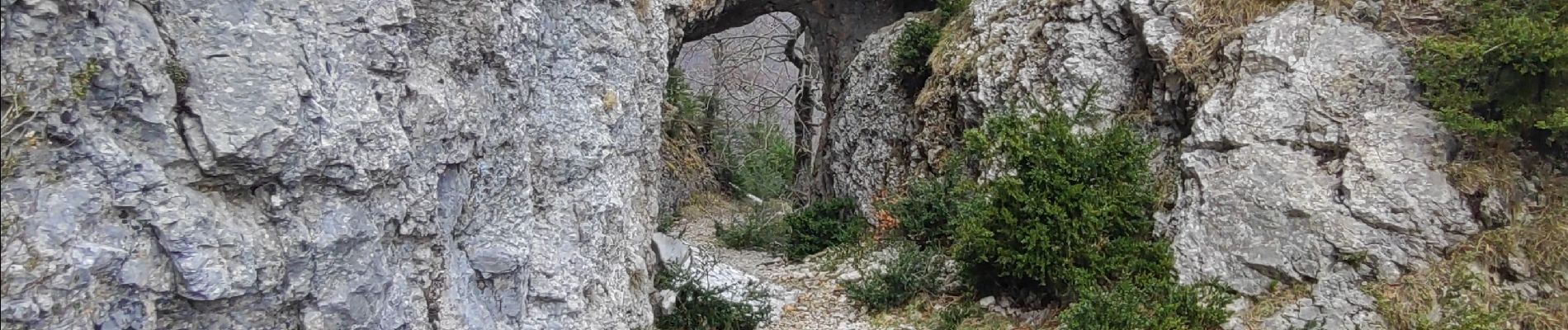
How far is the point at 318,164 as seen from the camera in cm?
387

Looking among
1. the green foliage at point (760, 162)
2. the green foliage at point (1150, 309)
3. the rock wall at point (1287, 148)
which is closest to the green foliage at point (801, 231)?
the rock wall at point (1287, 148)

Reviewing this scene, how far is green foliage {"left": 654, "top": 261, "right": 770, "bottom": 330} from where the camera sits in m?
6.86

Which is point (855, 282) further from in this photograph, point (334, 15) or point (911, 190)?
point (334, 15)

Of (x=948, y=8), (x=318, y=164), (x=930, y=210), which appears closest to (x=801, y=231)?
(x=930, y=210)

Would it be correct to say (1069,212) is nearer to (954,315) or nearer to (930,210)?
(954,315)

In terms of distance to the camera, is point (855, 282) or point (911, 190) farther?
point (911, 190)

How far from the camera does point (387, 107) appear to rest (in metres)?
4.20

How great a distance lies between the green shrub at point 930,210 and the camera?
868 cm

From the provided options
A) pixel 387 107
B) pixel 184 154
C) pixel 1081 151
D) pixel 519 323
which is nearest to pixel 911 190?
pixel 1081 151

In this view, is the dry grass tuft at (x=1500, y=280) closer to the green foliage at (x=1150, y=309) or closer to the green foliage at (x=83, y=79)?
the green foliage at (x=1150, y=309)

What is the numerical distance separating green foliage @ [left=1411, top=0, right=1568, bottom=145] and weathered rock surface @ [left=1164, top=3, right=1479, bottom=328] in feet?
0.74

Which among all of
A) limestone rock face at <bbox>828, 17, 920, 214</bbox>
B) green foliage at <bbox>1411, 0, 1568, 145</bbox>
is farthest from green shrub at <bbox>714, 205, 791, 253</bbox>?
green foliage at <bbox>1411, 0, 1568, 145</bbox>

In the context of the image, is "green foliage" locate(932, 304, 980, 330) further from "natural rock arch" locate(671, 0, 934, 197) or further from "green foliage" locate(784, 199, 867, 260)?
"natural rock arch" locate(671, 0, 934, 197)

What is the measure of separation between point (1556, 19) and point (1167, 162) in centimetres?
251
